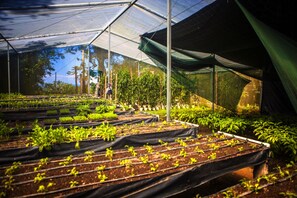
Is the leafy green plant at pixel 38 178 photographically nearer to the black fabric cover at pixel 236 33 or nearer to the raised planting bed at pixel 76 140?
the raised planting bed at pixel 76 140

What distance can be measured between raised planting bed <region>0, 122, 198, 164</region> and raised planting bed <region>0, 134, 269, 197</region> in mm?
509

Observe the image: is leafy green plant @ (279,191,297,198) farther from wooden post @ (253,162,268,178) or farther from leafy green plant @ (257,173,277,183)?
wooden post @ (253,162,268,178)

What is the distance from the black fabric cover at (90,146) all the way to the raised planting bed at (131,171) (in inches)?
19.7

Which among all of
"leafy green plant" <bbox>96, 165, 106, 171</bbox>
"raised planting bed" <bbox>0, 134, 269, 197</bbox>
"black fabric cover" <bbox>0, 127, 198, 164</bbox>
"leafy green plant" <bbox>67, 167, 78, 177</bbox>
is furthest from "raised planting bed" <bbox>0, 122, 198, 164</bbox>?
"leafy green plant" <bbox>96, 165, 106, 171</bbox>

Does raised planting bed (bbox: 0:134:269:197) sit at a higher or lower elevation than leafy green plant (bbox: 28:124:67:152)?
lower

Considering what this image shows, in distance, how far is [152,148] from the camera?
3.61m

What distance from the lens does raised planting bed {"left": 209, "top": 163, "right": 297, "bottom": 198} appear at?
233 centimetres

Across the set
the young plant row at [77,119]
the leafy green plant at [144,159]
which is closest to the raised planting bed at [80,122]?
the young plant row at [77,119]

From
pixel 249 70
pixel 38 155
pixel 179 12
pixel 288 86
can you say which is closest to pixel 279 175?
pixel 288 86

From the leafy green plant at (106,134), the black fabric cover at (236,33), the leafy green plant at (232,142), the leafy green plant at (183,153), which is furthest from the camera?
the leafy green plant at (106,134)

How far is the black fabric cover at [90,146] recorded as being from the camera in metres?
3.37

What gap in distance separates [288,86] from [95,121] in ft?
14.9

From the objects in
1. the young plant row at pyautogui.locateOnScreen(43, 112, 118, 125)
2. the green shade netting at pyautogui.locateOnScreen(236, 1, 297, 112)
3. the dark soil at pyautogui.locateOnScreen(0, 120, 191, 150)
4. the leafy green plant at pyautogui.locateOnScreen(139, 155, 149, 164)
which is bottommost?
the leafy green plant at pyautogui.locateOnScreen(139, 155, 149, 164)

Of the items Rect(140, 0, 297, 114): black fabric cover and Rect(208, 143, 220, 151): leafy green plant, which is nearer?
Rect(140, 0, 297, 114): black fabric cover
